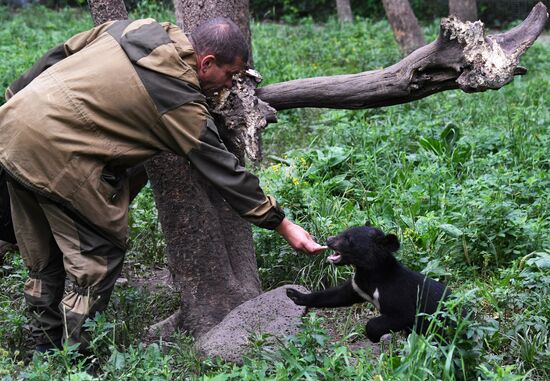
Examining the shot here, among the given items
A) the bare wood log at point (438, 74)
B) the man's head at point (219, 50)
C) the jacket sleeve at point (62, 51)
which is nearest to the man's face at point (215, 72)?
the man's head at point (219, 50)

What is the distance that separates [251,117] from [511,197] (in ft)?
8.85

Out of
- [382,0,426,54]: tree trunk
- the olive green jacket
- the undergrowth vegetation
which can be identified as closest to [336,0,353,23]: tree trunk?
[382,0,426,54]: tree trunk

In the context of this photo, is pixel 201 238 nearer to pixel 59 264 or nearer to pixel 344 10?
pixel 59 264

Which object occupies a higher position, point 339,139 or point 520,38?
point 520,38

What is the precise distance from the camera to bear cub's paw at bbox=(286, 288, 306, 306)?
510cm

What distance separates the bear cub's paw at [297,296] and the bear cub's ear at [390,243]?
0.61 meters

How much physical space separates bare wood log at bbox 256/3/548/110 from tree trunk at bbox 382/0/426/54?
8.31 m

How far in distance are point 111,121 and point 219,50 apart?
25.6 inches

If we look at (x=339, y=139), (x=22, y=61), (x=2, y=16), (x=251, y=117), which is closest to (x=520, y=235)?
(x=251, y=117)

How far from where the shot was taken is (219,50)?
14.4 ft

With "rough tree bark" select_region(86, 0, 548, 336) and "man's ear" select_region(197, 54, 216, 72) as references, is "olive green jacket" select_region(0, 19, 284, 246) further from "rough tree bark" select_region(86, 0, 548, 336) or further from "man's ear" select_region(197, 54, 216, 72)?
"rough tree bark" select_region(86, 0, 548, 336)

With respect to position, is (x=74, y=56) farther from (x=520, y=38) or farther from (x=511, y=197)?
(x=511, y=197)

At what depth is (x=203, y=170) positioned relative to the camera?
4430mm

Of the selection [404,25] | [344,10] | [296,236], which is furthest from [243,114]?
[344,10]
